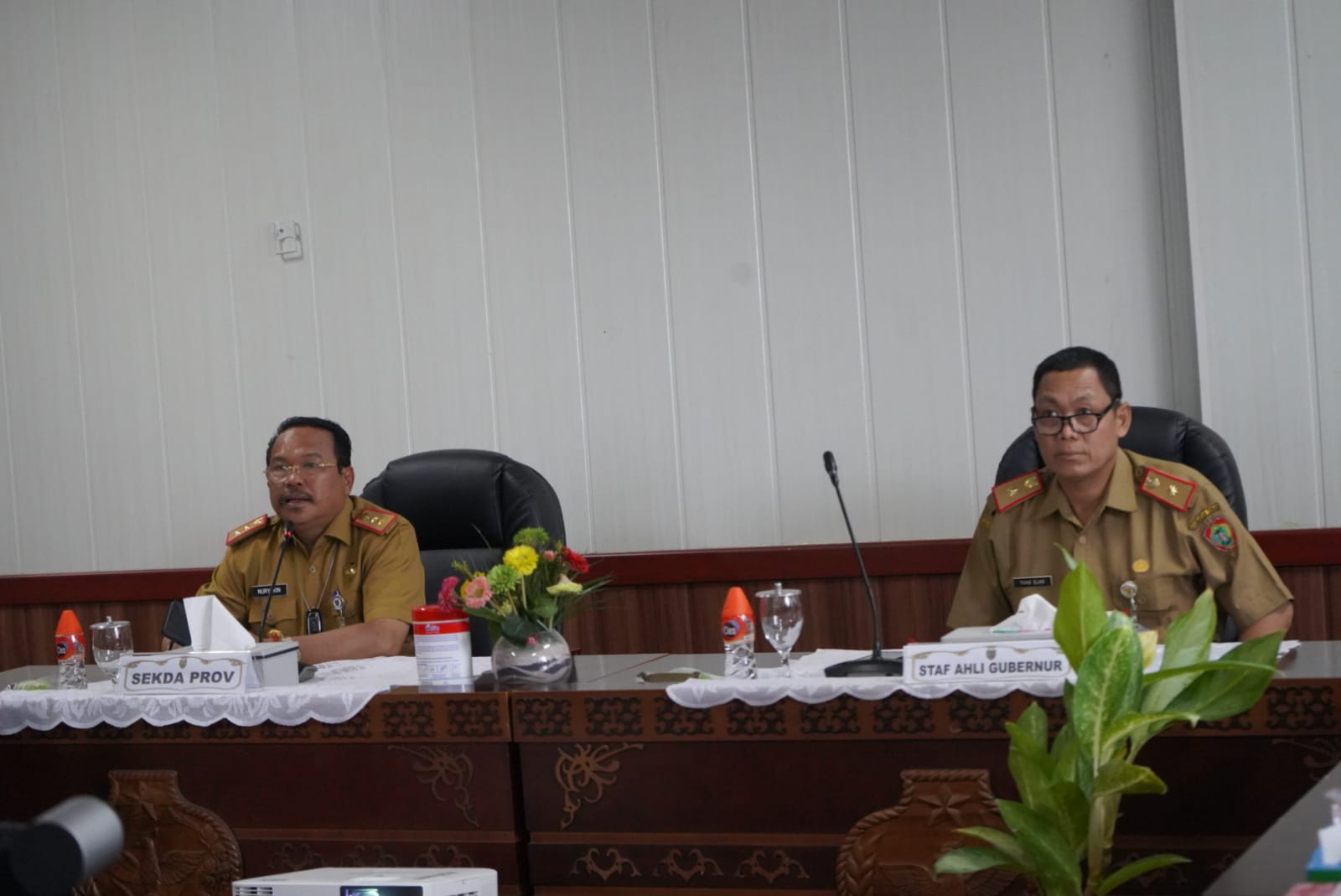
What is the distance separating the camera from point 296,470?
9.99 ft

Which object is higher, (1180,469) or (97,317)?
(97,317)

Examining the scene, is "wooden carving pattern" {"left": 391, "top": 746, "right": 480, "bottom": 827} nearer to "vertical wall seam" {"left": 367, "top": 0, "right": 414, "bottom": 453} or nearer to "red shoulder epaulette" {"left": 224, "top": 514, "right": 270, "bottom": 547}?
"red shoulder epaulette" {"left": 224, "top": 514, "right": 270, "bottom": 547}

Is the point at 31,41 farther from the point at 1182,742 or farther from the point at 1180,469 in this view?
the point at 1182,742

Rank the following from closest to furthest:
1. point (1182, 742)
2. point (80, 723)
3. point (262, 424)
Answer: point (1182, 742) < point (80, 723) < point (262, 424)

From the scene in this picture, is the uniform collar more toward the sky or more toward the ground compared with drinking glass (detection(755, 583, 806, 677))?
more toward the sky

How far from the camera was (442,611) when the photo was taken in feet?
7.63

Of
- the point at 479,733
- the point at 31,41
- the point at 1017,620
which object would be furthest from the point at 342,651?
the point at 31,41

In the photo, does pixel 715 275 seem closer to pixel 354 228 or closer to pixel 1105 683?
pixel 354 228

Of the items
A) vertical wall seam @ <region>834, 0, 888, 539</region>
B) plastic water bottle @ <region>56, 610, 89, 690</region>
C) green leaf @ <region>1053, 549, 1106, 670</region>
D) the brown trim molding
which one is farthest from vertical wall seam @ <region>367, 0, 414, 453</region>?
green leaf @ <region>1053, 549, 1106, 670</region>

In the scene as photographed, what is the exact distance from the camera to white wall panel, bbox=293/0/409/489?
157 inches

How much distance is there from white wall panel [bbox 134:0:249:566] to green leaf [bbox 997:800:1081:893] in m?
3.16

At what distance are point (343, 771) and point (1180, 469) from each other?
5.16 feet

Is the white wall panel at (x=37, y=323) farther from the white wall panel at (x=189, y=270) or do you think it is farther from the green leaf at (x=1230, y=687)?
the green leaf at (x=1230, y=687)

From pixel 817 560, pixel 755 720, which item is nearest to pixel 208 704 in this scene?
pixel 755 720
